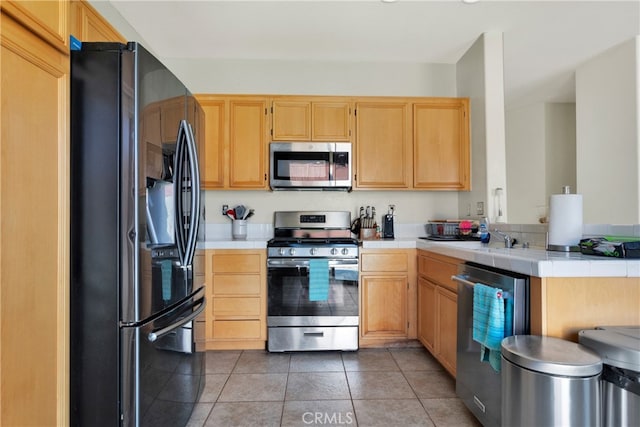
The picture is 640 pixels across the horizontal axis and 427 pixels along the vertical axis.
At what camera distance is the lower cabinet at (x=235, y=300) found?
2795 millimetres

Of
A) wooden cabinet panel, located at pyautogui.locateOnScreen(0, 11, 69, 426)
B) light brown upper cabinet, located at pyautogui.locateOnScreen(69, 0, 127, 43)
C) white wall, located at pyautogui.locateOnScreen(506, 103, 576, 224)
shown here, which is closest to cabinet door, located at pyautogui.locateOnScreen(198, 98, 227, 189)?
light brown upper cabinet, located at pyautogui.locateOnScreen(69, 0, 127, 43)

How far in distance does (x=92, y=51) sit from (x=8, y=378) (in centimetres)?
119

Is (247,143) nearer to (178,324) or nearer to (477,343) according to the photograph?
(178,324)

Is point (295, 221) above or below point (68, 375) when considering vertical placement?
above

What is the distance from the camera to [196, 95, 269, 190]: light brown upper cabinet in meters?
3.08

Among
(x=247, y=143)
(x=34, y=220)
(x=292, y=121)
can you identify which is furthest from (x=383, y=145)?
(x=34, y=220)

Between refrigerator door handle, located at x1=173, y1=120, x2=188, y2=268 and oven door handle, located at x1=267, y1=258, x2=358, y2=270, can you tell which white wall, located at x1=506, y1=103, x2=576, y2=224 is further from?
refrigerator door handle, located at x1=173, y1=120, x2=188, y2=268

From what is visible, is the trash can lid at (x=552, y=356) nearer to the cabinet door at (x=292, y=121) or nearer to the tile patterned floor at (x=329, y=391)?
the tile patterned floor at (x=329, y=391)

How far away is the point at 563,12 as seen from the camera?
260cm

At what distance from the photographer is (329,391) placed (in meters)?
2.15

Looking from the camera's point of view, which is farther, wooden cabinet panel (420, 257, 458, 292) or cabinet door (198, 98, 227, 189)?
cabinet door (198, 98, 227, 189)

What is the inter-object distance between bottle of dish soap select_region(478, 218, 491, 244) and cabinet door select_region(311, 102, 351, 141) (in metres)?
1.41

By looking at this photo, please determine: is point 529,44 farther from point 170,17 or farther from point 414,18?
point 170,17

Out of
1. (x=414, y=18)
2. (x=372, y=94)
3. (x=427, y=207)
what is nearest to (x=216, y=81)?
(x=372, y=94)
